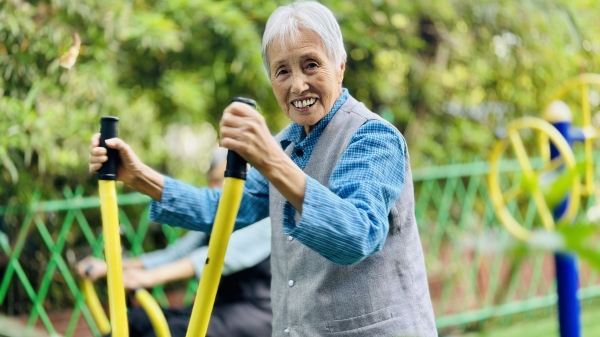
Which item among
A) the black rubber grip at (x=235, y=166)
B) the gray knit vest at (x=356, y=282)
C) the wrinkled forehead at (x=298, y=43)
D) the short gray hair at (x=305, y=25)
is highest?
the short gray hair at (x=305, y=25)

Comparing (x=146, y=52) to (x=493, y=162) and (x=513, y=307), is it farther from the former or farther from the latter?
(x=513, y=307)

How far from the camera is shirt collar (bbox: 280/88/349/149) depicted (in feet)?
5.57

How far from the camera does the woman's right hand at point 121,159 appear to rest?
165 centimetres

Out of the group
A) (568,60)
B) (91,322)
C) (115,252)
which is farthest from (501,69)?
(115,252)

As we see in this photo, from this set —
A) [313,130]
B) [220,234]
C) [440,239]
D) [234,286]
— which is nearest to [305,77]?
[313,130]

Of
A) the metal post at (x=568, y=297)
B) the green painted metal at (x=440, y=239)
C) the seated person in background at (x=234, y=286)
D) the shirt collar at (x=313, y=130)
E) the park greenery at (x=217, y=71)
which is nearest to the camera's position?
the shirt collar at (x=313, y=130)

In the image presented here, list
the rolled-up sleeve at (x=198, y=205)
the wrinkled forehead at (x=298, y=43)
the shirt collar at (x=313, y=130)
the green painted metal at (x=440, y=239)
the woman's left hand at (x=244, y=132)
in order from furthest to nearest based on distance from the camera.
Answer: the green painted metal at (x=440, y=239) → the rolled-up sleeve at (x=198, y=205) → the shirt collar at (x=313, y=130) → the wrinkled forehead at (x=298, y=43) → the woman's left hand at (x=244, y=132)

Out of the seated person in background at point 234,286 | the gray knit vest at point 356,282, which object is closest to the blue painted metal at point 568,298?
the seated person in background at point 234,286

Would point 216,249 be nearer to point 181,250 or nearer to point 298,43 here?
point 298,43

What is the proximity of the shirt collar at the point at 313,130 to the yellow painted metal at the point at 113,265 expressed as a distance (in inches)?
19.1

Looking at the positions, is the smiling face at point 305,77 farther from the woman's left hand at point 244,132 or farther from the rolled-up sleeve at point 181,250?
the rolled-up sleeve at point 181,250

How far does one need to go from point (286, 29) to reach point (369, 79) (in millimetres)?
3396

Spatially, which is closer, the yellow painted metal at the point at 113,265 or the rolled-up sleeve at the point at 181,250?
the yellow painted metal at the point at 113,265

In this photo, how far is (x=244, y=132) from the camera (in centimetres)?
122
